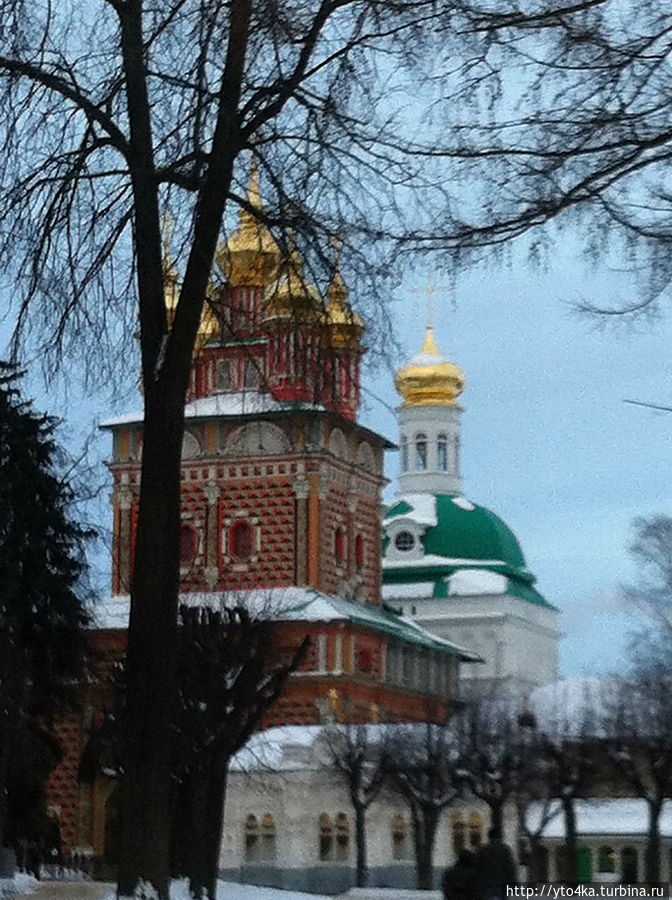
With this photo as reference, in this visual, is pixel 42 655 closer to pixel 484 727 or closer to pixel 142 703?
pixel 484 727

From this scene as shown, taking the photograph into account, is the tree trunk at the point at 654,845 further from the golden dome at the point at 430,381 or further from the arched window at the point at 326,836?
the golden dome at the point at 430,381

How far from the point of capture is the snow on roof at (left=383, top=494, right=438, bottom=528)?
7719cm

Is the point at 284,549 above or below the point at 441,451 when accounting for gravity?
below

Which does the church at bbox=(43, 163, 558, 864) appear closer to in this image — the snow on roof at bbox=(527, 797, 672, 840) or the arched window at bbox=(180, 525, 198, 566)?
the arched window at bbox=(180, 525, 198, 566)

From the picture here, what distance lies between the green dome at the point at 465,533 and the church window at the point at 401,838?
3240 centimetres

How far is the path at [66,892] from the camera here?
25000mm

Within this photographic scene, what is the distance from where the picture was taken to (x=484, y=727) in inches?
1633

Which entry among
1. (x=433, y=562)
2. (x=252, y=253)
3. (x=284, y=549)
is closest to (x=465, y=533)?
(x=433, y=562)

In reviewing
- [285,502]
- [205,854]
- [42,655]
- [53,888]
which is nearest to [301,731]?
[285,502]

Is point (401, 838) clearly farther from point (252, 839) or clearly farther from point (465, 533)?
point (465, 533)

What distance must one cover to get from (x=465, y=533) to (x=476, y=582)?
242 centimetres

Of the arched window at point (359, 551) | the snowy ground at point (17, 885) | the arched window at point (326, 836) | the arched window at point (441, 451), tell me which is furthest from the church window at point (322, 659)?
the arched window at point (441, 451)

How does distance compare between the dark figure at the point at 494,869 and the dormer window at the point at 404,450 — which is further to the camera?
the dormer window at the point at 404,450

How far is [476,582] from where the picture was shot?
75.6 metres
